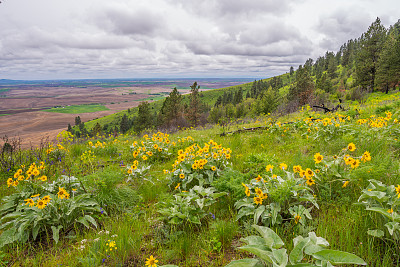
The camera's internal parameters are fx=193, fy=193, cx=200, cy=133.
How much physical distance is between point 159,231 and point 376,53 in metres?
52.9

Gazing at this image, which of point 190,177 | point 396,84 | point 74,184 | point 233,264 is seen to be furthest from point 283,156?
point 396,84

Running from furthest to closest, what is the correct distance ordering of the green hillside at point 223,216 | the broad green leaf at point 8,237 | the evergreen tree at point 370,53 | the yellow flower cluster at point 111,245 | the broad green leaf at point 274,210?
the evergreen tree at point 370,53, the broad green leaf at point 8,237, the broad green leaf at point 274,210, the yellow flower cluster at point 111,245, the green hillside at point 223,216

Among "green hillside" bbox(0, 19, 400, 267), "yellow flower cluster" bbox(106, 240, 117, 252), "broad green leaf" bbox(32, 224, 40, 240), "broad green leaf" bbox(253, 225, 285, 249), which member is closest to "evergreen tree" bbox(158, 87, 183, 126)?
"green hillside" bbox(0, 19, 400, 267)

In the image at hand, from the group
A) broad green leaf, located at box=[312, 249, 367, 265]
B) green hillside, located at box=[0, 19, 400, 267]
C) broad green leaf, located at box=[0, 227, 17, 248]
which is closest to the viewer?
broad green leaf, located at box=[312, 249, 367, 265]

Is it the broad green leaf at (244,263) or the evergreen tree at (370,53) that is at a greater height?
the evergreen tree at (370,53)

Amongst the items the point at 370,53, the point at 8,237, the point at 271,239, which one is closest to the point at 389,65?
the point at 370,53

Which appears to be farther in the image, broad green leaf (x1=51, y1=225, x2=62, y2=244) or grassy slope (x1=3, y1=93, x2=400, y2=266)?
broad green leaf (x1=51, y1=225, x2=62, y2=244)

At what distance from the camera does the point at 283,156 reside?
471 cm

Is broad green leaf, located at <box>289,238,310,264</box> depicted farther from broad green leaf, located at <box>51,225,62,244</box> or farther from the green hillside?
broad green leaf, located at <box>51,225,62,244</box>

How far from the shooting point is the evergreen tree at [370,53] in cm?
3682

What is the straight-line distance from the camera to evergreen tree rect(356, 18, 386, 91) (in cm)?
3682

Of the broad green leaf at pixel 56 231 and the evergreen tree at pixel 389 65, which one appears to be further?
the evergreen tree at pixel 389 65

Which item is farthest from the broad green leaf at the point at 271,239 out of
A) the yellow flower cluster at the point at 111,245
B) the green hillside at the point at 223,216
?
the yellow flower cluster at the point at 111,245

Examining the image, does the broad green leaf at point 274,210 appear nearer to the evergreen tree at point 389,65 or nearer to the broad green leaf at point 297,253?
the broad green leaf at point 297,253
